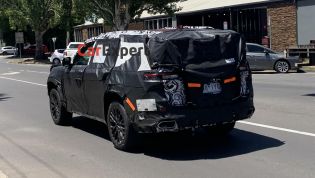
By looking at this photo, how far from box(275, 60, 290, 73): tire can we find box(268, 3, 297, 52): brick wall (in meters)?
8.26

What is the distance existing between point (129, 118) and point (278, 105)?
19.1 ft

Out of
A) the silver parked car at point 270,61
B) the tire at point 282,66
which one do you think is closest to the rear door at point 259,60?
the silver parked car at point 270,61

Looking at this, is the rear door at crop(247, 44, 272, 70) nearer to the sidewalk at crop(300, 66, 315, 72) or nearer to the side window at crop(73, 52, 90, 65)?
the sidewalk at crop(300, 66, 315, 72)

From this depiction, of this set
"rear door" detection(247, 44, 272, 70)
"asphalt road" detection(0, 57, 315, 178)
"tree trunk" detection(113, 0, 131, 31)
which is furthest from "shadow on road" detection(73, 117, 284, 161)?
"tree trunk" detection(113, 0, 131, 31)

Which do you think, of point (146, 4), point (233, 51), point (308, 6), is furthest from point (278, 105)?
point (146, 4)

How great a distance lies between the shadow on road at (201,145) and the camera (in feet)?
24.8

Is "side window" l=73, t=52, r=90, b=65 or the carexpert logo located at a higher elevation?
the carexpert logo

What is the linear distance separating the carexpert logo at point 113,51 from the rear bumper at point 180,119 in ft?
3.02

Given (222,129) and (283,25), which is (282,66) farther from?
(222,129)

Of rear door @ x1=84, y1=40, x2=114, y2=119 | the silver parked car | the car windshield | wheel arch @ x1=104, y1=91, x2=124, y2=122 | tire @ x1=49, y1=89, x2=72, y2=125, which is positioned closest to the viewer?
wheel arch @ x1=104, y1=91, x2=124, y2=122

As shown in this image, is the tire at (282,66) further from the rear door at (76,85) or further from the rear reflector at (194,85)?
the rear reflector at (194,85)

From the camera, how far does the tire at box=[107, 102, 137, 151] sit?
25.2 feet

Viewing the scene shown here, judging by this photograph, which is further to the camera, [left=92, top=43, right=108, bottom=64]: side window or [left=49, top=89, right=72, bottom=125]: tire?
[left=49, top=89, right=72, bottom=125]: tire

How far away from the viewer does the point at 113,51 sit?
8109 millimetres
